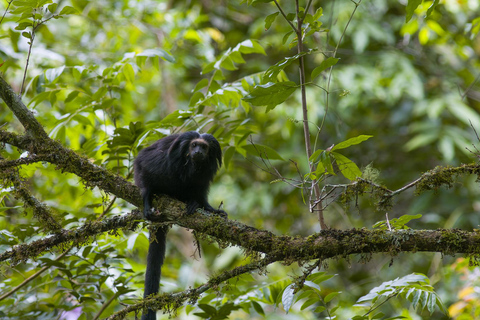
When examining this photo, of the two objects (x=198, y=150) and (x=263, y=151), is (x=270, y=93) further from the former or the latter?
(x=198, y=150)

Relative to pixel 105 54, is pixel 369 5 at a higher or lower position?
lower

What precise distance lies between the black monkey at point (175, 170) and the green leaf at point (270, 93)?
3.94ft

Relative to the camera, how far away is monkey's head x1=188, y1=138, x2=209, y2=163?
10.9ft

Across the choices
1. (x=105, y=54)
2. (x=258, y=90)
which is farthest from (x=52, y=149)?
(x=105, y=54)

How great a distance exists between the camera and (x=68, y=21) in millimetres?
8336

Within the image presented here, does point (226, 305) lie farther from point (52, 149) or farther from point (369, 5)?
point (369, 5)

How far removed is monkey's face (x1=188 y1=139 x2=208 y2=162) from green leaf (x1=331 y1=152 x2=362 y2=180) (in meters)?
1.37

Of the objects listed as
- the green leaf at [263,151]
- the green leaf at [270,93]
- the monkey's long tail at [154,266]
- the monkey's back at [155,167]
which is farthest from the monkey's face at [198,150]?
the green leaf at [270,93]

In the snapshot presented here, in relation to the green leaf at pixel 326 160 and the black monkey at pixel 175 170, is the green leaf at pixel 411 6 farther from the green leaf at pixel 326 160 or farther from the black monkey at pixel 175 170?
the black monkey at pixel 175 170

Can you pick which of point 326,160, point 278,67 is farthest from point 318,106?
point 326,160

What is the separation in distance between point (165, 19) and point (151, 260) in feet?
15.5

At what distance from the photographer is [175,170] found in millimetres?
3379

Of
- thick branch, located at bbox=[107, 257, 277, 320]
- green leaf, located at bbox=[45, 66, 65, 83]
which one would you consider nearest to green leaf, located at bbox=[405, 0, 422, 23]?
thick branch, located at bbox=[107, 257, 277, 320]

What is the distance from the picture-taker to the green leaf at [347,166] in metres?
2.14
